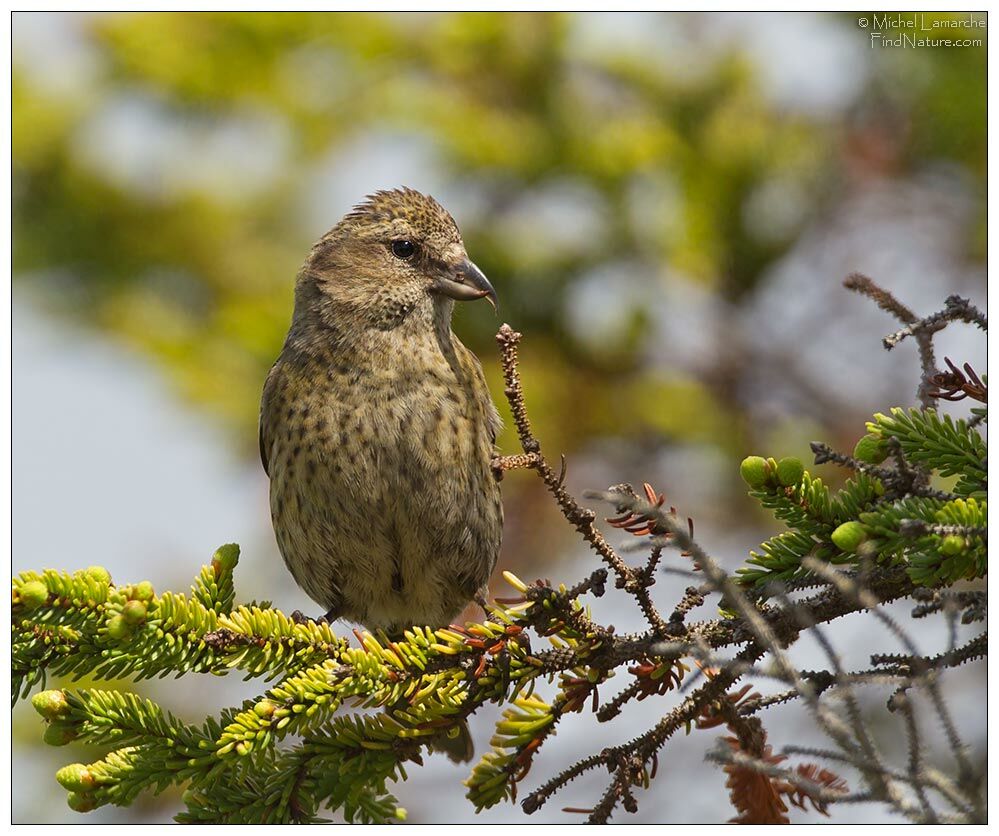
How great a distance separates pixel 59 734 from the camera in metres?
2.50

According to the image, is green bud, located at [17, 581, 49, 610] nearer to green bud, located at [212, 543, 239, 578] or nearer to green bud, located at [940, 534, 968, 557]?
green bud, located at [212, 543, 239, 578]

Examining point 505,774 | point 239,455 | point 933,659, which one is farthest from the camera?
point 239,455

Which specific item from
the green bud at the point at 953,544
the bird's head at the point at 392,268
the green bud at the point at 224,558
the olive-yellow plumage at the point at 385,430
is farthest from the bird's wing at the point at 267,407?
the green bud at the point at 953,544

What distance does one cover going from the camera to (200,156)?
6688 mm

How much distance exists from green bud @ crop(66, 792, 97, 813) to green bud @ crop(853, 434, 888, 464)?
172 centimetres

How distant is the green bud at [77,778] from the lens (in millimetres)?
2432

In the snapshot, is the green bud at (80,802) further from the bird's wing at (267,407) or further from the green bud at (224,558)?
the bird's wing at (267,407)

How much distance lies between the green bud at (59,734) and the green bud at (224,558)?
43 centimetres

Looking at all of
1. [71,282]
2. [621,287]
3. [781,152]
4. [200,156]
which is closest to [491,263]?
[621,287]

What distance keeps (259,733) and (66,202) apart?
4.85m

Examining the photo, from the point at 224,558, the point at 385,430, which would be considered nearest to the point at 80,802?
the point at 224,558

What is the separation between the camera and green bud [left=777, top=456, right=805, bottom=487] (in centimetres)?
235

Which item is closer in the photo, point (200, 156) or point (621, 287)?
point (621, 287)

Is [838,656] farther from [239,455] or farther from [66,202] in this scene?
[66,202]
